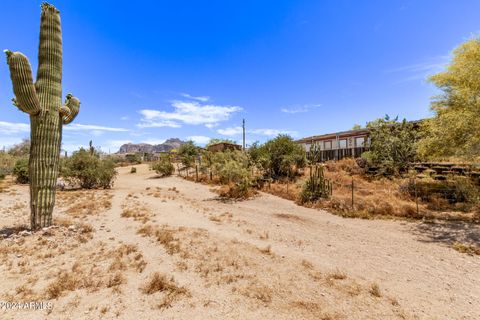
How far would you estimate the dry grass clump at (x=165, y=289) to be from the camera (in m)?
4.11

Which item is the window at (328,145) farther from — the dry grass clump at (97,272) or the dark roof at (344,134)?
the dry grass clump at (97,272)

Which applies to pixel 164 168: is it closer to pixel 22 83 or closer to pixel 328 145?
pixel 328 145

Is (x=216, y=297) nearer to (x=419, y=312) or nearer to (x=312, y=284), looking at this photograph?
(x=312, y=284)

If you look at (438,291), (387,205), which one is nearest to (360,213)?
(387,205)

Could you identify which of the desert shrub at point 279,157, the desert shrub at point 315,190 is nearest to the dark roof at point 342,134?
the desert shrub at point 279,157

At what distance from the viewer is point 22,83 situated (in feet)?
22.2

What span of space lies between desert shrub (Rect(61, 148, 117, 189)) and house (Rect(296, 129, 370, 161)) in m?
19.5

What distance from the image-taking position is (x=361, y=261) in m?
6.00

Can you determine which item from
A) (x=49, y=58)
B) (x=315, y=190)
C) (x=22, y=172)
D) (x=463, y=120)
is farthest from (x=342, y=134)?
(x=22, y=172)

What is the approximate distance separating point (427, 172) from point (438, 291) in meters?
14.3

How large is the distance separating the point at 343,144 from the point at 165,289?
82.9 feet

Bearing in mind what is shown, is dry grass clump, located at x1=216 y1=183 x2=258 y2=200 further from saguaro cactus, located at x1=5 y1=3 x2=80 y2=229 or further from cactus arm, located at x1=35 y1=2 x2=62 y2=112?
cactus arm, located at x1=35 y1=2 x2=62 y2=112

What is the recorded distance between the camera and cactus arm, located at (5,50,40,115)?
6645 mm

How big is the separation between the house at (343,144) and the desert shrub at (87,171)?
19.5 meters
